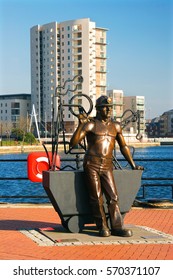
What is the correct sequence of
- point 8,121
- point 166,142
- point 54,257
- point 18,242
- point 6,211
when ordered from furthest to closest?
point 166,142
point 8,121
point 6,211
point 18,242
point 54,257

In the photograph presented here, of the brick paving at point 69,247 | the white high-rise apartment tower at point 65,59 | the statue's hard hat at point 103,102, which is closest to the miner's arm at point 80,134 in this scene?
the statue's hard hat at point 103,102

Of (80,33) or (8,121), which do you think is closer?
(80,33)

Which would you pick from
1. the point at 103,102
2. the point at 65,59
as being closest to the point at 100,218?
the point at 103,102

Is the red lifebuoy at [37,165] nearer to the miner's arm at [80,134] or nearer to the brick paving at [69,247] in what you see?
the brick paving at [69,247]

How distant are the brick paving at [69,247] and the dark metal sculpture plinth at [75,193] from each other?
0.73 meters

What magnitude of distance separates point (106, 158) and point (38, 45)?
445 feet

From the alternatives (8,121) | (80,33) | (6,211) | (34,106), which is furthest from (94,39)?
(6,211)

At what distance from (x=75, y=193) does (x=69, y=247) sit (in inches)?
42.4

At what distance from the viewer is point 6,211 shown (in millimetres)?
11805

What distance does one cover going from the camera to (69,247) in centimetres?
777

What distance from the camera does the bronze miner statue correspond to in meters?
8.48

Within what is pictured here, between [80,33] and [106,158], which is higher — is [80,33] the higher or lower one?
the higher one

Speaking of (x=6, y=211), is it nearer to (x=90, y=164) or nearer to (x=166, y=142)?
(x=90, y=164)

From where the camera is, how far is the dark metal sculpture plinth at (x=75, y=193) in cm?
850
